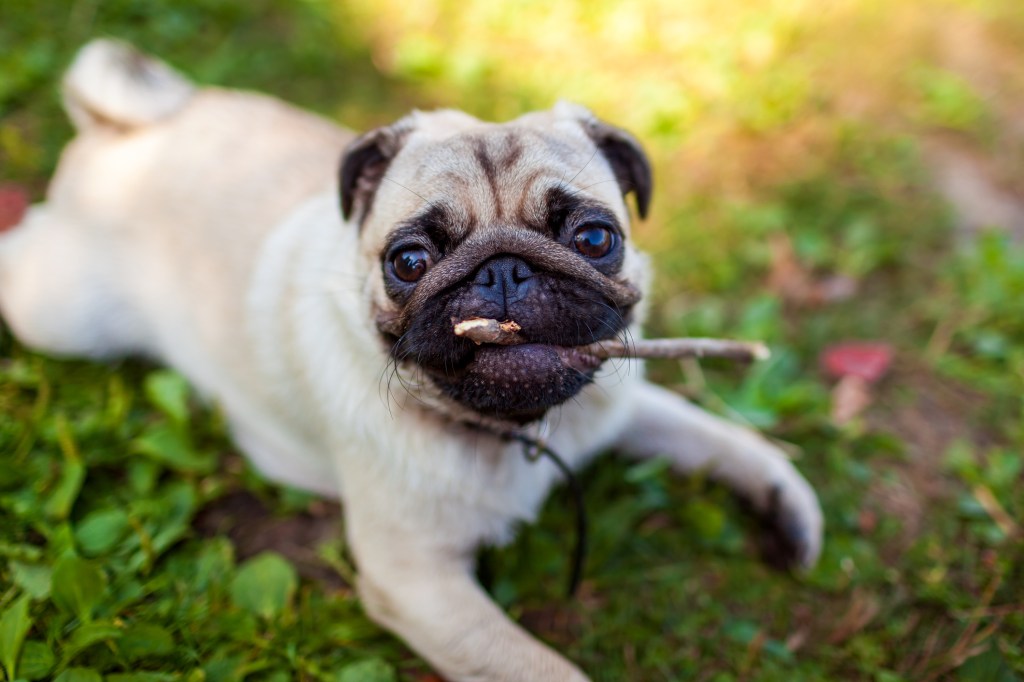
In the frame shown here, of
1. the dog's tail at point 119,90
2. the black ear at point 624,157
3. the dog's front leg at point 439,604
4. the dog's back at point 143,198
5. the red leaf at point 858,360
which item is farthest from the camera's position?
the red leaf at point 858,360

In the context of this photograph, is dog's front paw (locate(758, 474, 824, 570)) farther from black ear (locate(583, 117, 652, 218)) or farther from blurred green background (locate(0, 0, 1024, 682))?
black ear (locate(583, 117, 652, 218))

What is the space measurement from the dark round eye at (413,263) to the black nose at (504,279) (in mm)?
250

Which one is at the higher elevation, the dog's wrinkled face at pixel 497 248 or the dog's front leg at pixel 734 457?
the dog's wrinkled face at pixel 497 248

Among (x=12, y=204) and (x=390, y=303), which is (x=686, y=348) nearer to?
(x=390, y=303)

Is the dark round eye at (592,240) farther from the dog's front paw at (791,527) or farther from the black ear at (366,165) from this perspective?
the dog's front paw at (791,527)

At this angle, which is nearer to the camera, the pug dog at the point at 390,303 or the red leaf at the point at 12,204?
the pug dog at the point at 390,303

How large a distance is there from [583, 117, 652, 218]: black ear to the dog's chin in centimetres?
103

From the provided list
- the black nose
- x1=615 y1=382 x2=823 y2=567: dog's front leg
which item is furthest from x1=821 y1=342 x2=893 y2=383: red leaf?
the black nose

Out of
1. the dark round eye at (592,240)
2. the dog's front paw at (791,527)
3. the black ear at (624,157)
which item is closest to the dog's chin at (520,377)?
the dark round eye at (592,240)

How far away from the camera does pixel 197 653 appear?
2.65m

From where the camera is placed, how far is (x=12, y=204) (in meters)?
4.25

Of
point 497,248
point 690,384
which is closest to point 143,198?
point 497,248

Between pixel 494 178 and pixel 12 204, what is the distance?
3513 mm

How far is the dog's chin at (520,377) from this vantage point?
80.7 inches
